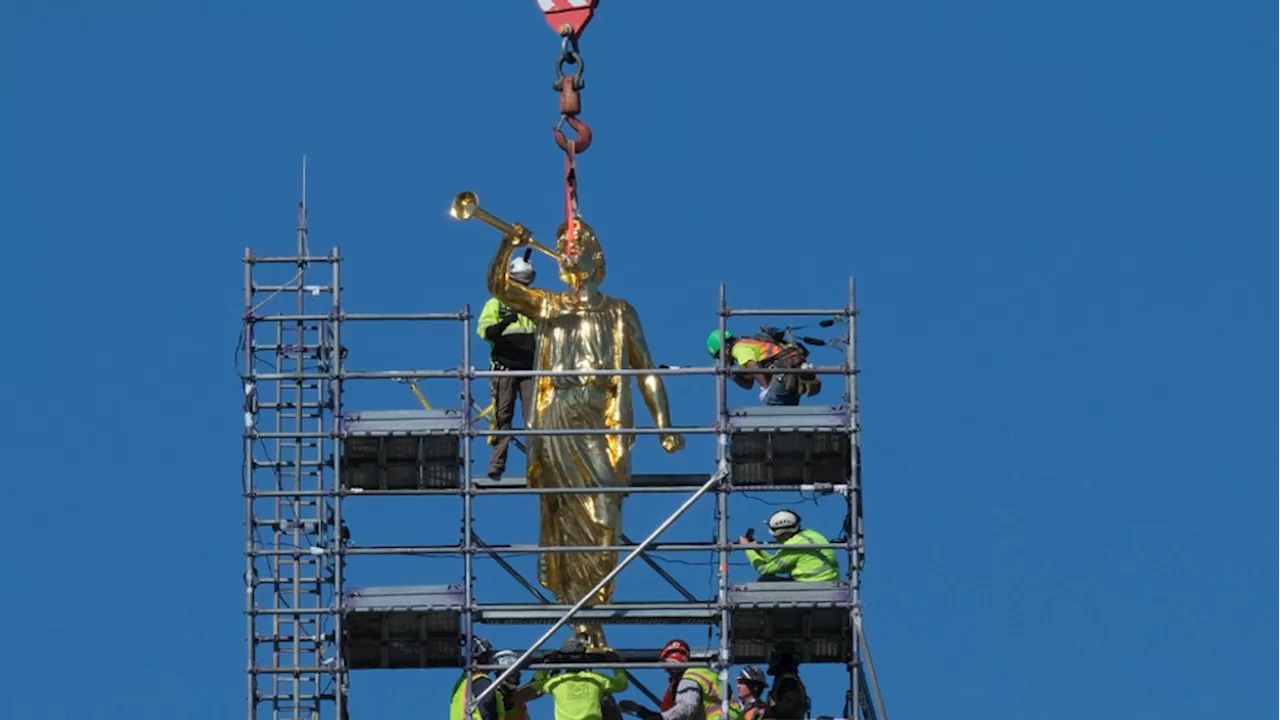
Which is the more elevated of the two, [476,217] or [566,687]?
[476,217]

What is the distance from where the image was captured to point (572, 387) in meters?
75.2

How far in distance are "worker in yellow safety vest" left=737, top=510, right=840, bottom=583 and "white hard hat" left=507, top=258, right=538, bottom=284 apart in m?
3.54

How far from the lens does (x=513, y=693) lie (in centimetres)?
7406

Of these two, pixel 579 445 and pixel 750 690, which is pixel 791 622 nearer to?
pixel 750 690

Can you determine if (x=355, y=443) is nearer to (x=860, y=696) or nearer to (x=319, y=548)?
(x=319, y=548)

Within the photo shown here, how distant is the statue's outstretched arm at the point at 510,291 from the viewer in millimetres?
74938

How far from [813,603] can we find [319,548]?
204 inches

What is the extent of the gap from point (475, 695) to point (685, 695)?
217 cm

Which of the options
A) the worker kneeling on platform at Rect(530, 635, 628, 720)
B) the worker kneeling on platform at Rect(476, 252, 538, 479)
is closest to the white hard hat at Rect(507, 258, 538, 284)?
the worker kneeling on platform at Rect(476, 252, 538, 479)

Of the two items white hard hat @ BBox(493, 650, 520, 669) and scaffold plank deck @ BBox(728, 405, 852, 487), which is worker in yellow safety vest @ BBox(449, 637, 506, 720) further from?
scaffold plank deck @ BBox(728, 405, 852, 487)

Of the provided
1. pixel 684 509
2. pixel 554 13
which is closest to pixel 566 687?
pixel 684 509

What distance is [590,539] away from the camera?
75.4 meters

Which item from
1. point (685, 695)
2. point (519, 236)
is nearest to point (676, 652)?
point (685, 695)

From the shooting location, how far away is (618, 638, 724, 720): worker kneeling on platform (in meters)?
73.9
